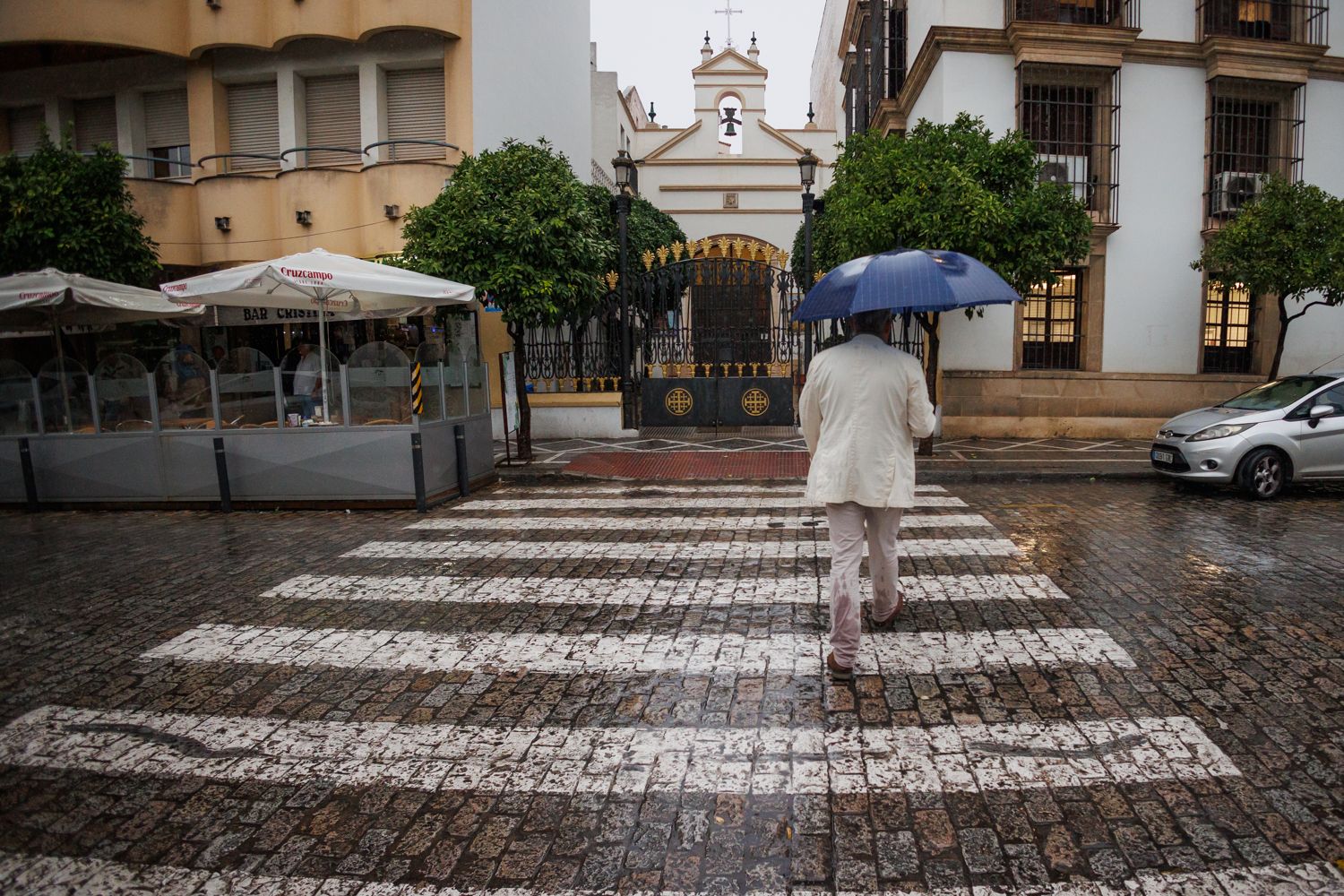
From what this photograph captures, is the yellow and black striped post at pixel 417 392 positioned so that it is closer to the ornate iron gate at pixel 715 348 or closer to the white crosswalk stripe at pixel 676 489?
the white crosswalk stripe at pixel 676 489

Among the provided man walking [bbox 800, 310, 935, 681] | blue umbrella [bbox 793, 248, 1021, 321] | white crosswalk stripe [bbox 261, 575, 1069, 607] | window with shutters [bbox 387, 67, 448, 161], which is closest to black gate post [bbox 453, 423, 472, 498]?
white crosswalk stripe [bbox 261, 575, 1069, 607]

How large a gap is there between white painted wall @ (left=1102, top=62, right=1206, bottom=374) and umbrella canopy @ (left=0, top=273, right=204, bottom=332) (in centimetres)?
1643

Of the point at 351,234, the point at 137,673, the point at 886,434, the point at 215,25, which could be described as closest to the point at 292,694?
the point at 137,673

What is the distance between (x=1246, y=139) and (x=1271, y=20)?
8.01 feet

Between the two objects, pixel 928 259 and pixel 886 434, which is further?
pixel 928 259

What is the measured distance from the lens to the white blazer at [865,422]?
445cm

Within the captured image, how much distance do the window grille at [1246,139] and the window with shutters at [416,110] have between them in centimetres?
1529

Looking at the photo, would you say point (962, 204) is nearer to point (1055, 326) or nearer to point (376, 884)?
point (1055, 326)

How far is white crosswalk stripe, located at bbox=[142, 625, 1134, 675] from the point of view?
4695 mm

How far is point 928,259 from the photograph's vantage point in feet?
15.8

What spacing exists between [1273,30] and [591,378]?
1537 centimetres

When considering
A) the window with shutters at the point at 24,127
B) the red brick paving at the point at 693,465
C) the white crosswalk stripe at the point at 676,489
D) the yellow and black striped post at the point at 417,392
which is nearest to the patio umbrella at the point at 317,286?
the yellow and black striped post at the point at 417,392

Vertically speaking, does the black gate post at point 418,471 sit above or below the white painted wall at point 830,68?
below

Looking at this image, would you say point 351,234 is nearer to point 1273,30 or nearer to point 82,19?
point 82,19
